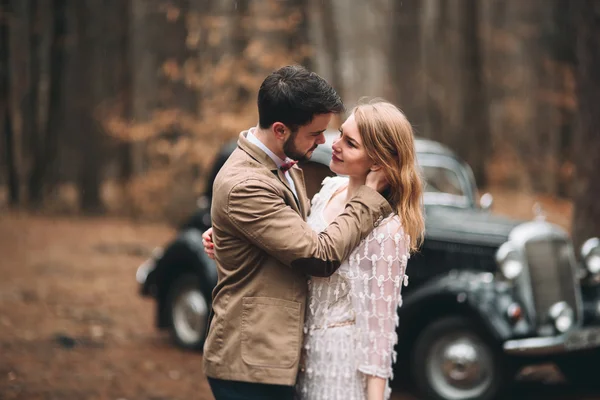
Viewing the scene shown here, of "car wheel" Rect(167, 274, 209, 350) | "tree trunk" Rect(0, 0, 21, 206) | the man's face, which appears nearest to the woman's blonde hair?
the man's face

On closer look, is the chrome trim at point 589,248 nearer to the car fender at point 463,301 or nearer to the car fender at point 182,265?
the car fender at point 463,301

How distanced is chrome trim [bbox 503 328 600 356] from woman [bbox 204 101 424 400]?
136 inches

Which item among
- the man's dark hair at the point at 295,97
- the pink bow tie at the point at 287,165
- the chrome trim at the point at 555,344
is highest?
the man's dark hair at the point at 295,97

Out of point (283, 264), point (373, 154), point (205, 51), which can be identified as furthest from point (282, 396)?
point (205, 51)

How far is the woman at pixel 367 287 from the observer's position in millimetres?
2930

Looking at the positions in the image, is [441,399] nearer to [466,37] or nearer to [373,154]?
[373,154]

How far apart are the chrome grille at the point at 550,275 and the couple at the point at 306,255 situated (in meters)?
3.85

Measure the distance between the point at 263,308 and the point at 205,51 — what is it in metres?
14.4

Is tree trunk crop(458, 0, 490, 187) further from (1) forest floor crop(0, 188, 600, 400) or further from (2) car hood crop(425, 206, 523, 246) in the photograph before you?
(2) car hood crop(425, 206, 523, 246)

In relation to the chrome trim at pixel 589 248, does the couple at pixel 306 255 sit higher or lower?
lower

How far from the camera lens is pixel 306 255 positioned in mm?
2717

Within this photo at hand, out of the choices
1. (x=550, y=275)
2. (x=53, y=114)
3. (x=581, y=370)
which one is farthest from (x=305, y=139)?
(x=53, y=114)

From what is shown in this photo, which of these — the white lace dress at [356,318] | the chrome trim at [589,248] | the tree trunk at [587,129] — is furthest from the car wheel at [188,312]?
the white lace dress at [356,318]

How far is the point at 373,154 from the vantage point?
2.94m
